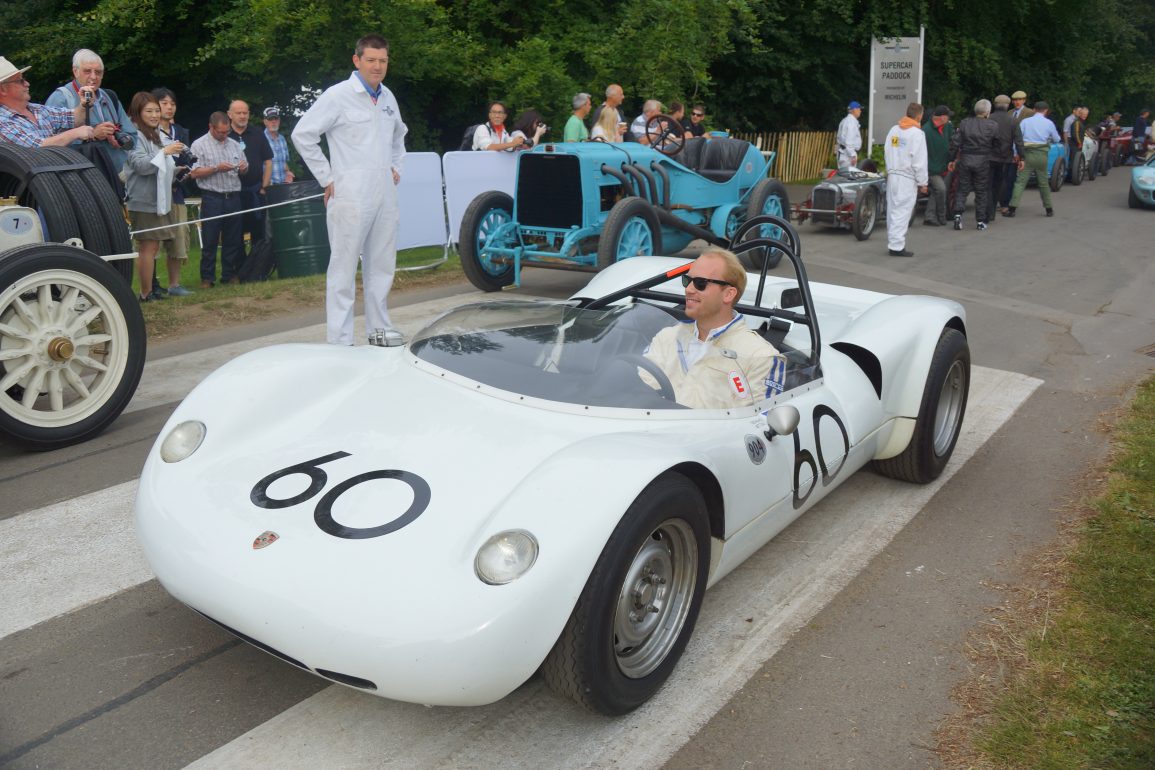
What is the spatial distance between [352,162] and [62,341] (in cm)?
221

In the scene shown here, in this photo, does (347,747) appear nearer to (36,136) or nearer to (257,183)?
(36,136)

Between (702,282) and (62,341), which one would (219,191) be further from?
(702,282)

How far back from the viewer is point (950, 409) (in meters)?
5.00

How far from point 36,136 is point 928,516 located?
19.9ft

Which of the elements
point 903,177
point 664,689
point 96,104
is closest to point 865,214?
point 903,177

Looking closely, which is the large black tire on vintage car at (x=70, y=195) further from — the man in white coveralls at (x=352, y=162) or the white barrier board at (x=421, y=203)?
the white barrier board at (x=421, y=203)

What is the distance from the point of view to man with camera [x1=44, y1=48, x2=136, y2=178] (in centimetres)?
739

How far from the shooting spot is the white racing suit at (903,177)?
1245 centimetres

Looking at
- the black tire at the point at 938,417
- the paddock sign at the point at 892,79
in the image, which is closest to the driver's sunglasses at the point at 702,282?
the black tire at the point at 938,417

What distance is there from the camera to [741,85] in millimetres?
25578

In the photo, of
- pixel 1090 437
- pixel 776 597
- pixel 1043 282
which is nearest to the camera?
pixel 776 597

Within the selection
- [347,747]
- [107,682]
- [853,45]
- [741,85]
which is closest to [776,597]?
[347,747]

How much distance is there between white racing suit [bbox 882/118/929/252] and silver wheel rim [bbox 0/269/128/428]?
32.2ft

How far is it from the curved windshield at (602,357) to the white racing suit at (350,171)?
2.68 metres
